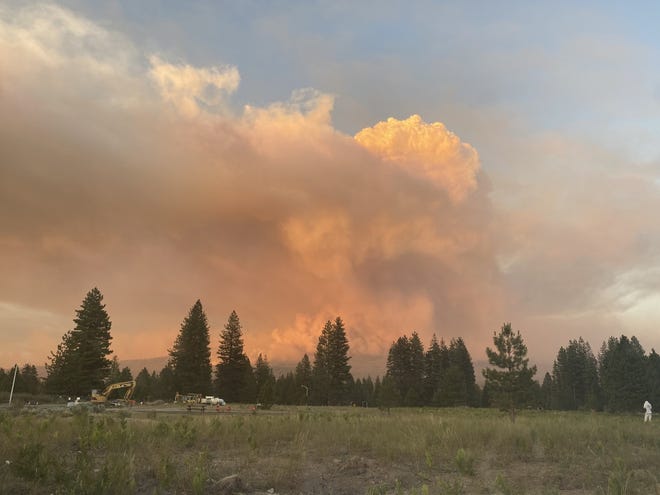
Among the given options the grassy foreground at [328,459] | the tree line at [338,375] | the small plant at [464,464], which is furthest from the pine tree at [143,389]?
the small plant at [464,464]

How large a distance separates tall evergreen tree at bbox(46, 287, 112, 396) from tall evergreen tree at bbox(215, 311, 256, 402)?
89.4ft

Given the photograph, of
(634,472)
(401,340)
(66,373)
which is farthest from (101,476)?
Answer: (401,340)

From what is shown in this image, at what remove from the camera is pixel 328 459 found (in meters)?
13.7

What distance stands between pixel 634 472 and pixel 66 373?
66663mm

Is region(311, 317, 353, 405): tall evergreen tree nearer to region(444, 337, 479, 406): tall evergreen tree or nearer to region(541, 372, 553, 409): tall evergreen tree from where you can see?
region(444, 337, 479, 406): tall evergreen tree

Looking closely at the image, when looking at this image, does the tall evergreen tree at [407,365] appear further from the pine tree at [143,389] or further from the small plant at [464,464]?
the small plant at [464,464]

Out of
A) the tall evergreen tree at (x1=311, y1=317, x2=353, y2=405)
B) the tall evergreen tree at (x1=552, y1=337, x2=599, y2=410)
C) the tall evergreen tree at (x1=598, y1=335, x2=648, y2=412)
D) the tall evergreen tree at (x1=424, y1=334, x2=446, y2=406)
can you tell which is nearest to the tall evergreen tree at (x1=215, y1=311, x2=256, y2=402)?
the tall evergreen tree at (x1=311, y1=317, x2=353, y2=405)

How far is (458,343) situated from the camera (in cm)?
12888

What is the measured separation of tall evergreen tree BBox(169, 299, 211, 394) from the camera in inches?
3172

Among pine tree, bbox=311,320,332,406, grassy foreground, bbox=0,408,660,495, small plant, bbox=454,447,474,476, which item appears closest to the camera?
grassy foreground, bbox=0,408,660,495

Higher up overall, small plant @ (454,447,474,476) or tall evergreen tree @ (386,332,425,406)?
tall evergreen tree @ (386,332,425,406)

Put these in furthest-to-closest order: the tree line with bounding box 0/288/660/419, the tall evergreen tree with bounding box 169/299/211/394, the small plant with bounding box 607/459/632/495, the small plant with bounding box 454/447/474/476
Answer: the tall evergreen tree with bounding box 169/299/211/394 → the tree line with bounding box 0/288/660/419 → the small plant with bounding box 454/447/474/476 → the small plant with bounding box 607/459/632/495

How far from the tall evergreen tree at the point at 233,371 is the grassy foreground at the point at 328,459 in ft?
241

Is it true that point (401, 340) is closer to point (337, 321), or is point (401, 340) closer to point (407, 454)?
point (337, 321)
